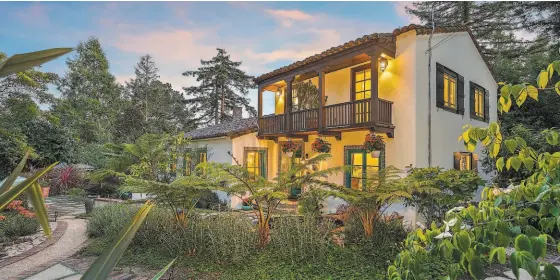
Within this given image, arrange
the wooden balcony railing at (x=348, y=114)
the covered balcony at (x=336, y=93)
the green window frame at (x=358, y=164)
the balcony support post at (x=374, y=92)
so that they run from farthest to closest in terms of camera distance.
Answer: the green window frame at (x=358, y=164) → the wooden balcony railing at (x=348, y=114) → the covered balcony at (x=336, y=93) → the balcony support post at (x=374, y=92)

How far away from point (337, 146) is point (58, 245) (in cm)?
868

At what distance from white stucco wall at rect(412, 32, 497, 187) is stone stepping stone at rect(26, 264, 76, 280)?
8.58 meters

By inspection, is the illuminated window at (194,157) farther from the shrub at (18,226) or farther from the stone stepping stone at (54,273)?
A: the stone stepping stone at (54,273)

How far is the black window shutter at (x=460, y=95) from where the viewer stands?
10003mm

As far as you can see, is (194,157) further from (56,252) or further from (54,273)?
(54,273)

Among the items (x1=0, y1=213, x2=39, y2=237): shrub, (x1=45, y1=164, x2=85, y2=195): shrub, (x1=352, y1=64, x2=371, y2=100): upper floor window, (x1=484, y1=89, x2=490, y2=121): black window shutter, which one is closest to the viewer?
(x1=0, y1=213, x2=39, y2=237): shrub

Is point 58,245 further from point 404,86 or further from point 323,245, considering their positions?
point 404,86

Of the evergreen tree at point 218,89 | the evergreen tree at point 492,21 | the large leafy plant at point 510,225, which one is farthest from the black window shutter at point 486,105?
the evergreen tree at point 218,89

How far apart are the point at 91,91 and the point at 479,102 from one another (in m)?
29.6

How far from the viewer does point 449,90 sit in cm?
969

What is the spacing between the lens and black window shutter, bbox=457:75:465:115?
1000cm

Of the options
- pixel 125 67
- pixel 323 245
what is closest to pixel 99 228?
pixel 323 245

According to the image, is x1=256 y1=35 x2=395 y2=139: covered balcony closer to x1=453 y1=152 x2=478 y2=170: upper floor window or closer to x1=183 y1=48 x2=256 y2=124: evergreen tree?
x1=453 y1=152 x2=478 y2=170: upper floor window

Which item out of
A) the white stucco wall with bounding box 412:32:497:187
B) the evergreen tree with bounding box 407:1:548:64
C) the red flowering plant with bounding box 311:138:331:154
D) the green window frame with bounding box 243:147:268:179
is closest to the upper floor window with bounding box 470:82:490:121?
the white stucco wall with bounding box 412:32:497:187
